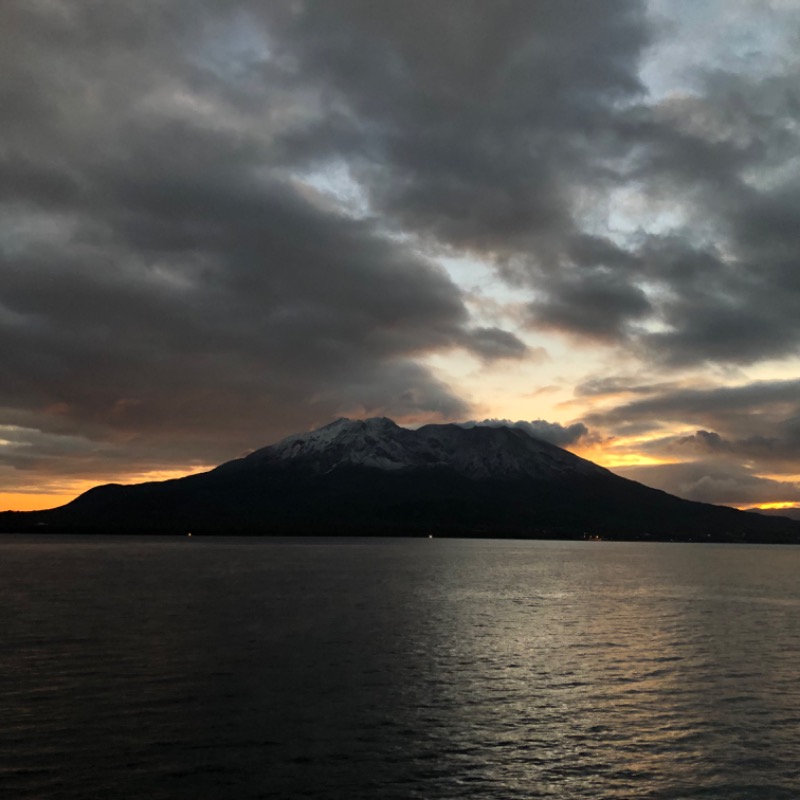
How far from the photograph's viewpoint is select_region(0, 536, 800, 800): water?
32500mm

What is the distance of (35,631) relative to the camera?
70.4 m

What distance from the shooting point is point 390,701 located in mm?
46250

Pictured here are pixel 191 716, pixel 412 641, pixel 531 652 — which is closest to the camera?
pixel 191 716

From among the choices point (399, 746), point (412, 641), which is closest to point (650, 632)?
point (412, 641)

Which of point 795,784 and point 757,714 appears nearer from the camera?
point 795,784

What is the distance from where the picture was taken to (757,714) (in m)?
45.2

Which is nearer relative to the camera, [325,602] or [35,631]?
[35,631]

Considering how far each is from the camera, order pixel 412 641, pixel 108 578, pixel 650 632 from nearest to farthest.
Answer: pixel 412 641 < pixel 650 632 < pixel 108 578

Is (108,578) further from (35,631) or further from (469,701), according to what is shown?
(469,701)

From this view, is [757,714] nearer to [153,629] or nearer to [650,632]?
[650,632]

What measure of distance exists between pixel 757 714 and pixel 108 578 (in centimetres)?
11969

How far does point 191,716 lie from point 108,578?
345 ft

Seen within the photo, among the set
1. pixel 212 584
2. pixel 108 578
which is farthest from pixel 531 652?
pixel 108 578

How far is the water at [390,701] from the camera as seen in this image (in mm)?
32500
